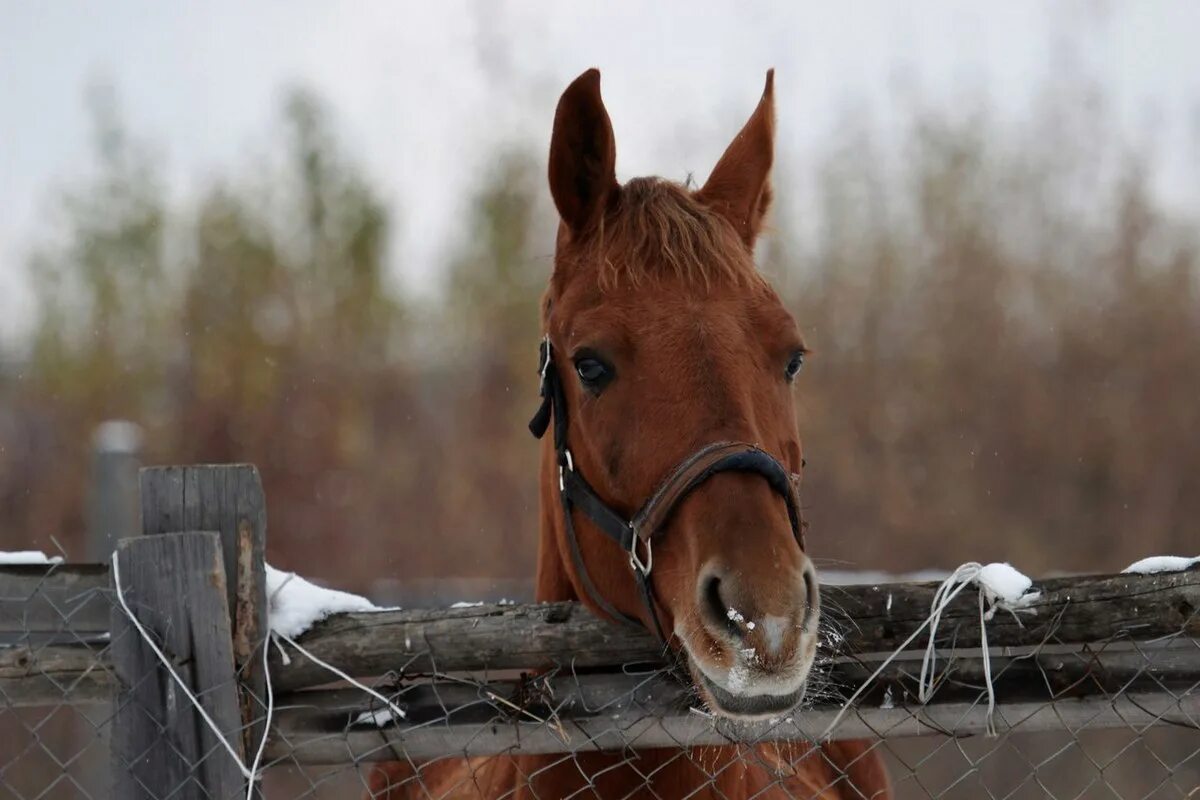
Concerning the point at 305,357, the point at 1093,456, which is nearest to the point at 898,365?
the point at 1093,456

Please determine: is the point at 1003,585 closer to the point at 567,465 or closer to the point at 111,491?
the point at 567,465

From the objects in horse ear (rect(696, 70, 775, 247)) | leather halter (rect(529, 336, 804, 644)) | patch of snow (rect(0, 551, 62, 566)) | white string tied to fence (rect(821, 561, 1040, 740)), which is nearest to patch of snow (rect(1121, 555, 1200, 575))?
white string tied to fence (rect(821, 561, 1040, 740))

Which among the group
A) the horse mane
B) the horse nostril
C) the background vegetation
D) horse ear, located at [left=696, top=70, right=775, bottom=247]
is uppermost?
horse ear, located at [left=696, top=70, right=775, bottom=247]

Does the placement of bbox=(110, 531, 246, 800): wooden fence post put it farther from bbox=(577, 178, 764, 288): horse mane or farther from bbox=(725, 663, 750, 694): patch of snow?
bbox=(577, 178, 764, 288): horse mane

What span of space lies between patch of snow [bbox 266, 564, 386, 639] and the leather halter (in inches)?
21.2

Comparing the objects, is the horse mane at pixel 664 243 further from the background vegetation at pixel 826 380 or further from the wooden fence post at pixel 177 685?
the background vegetation at pixel 826 380

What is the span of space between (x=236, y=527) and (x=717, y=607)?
97 centimetres

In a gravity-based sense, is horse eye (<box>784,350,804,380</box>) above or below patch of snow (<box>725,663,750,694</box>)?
above

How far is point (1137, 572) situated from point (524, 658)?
124 centimetres

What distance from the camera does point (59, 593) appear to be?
2141 millimetres

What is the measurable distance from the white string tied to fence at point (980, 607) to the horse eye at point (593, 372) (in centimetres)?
84

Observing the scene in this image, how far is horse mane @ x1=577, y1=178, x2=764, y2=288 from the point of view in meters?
2.49

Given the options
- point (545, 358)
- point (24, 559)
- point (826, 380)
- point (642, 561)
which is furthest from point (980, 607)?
point (826, 380)

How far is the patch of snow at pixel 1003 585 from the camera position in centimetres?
210
